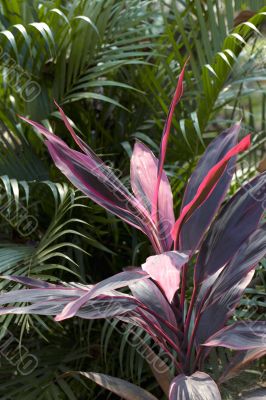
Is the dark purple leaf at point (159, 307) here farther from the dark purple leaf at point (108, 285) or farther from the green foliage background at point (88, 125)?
the green foliage background at point (88, 125)

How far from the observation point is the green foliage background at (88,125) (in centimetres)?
171

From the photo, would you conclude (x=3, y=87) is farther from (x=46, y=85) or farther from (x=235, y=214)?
(x=235, y=214)

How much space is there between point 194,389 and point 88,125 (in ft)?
3.50

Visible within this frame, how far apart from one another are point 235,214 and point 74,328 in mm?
706

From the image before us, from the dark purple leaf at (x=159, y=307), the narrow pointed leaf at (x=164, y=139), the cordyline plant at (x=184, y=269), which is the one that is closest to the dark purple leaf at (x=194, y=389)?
the cordyline plant at (x=184, y=269)

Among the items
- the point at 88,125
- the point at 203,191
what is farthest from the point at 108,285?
the point at 88,125

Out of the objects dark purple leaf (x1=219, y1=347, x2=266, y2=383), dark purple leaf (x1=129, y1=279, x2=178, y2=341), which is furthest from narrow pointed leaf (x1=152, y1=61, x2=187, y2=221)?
dark purple leaf (x1=219, y1=347, x2=266, y2=383)

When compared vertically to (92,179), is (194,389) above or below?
below

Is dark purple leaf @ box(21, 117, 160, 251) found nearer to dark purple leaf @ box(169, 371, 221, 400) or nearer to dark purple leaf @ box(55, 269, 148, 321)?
dark purple leaf @ box(55, 269, 148, 321)

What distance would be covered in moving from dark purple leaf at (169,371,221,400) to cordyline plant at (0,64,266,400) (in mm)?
25

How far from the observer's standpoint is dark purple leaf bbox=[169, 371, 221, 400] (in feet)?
3.44

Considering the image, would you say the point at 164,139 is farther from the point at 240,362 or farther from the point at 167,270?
the point at 240,362

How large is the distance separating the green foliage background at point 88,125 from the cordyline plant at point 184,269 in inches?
13.7

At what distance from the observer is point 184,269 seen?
1.24 m
